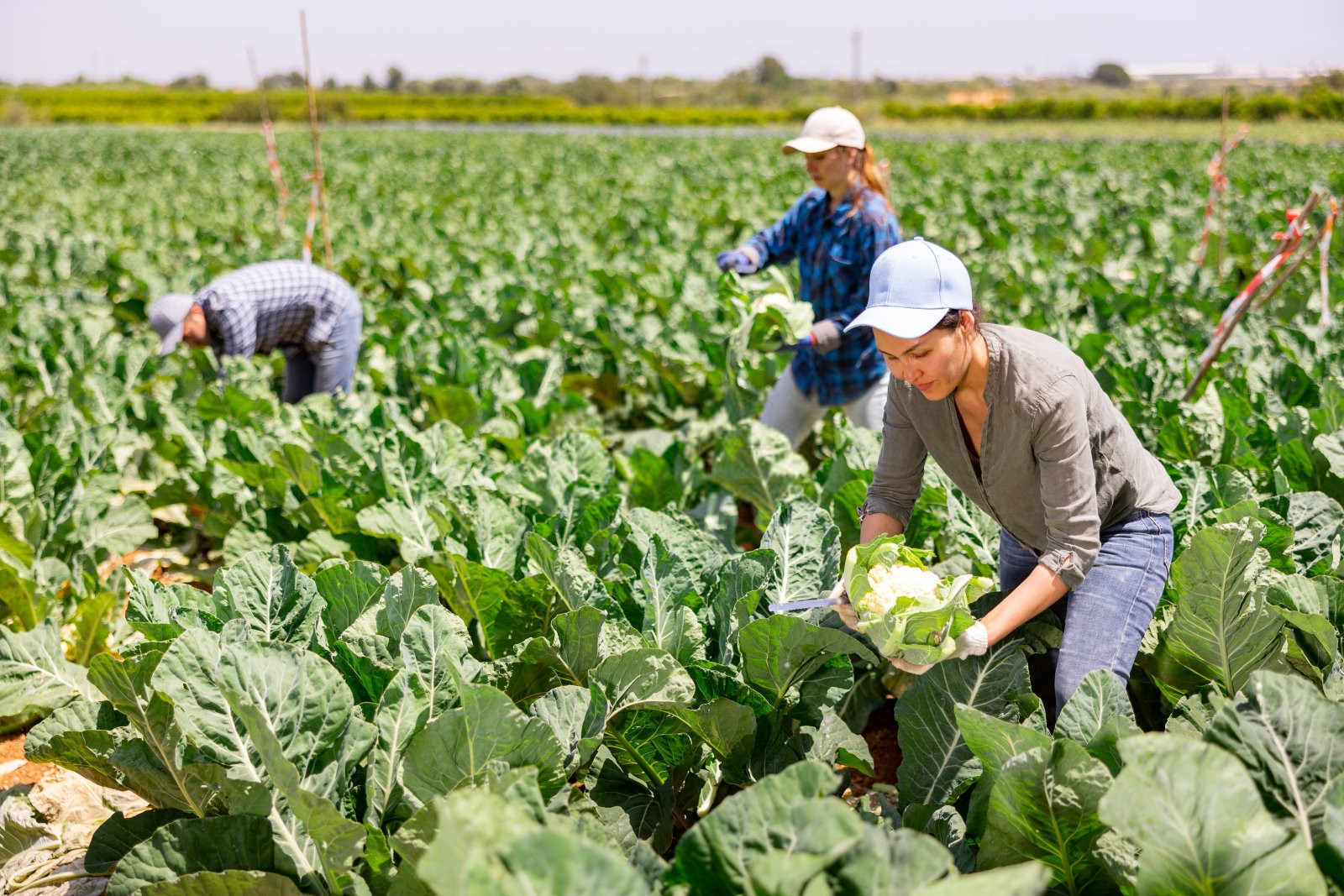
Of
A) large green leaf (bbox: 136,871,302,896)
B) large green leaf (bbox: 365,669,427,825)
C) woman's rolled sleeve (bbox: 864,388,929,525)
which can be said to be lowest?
large green leaf (bbox: 136,871,302,896)

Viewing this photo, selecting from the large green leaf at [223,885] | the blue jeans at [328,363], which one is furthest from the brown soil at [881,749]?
the blue jeans at [328,363]

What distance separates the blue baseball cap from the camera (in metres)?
2.24

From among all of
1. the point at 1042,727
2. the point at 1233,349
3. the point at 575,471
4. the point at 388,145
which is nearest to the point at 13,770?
the point at 575,471

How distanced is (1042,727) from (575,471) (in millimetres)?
2057

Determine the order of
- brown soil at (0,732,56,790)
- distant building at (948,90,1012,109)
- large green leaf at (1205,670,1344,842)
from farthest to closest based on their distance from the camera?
distant building at (948,90,1012,109) → brown soil at (0,732,56,790) → large green leaf at (1205,670,1344,842)

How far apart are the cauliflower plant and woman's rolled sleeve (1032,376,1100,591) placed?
0.19 metres

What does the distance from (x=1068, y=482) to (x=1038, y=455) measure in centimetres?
9

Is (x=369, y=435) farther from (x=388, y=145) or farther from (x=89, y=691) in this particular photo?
(x=388, y=145)

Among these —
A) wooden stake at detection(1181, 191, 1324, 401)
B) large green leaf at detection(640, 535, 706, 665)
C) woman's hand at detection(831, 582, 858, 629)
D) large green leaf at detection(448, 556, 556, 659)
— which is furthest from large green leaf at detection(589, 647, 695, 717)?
wooden stake at detection(1181, 191, 1324, 401)

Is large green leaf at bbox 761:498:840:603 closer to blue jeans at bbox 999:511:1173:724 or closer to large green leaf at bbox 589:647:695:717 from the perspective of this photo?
large green leaf at bbox 589:647:695:717

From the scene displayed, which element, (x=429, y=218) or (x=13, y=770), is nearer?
(x=13, y=770)

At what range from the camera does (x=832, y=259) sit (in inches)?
168

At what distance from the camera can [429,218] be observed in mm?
14188

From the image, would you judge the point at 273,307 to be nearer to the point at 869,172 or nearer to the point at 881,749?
the point at 869,172
